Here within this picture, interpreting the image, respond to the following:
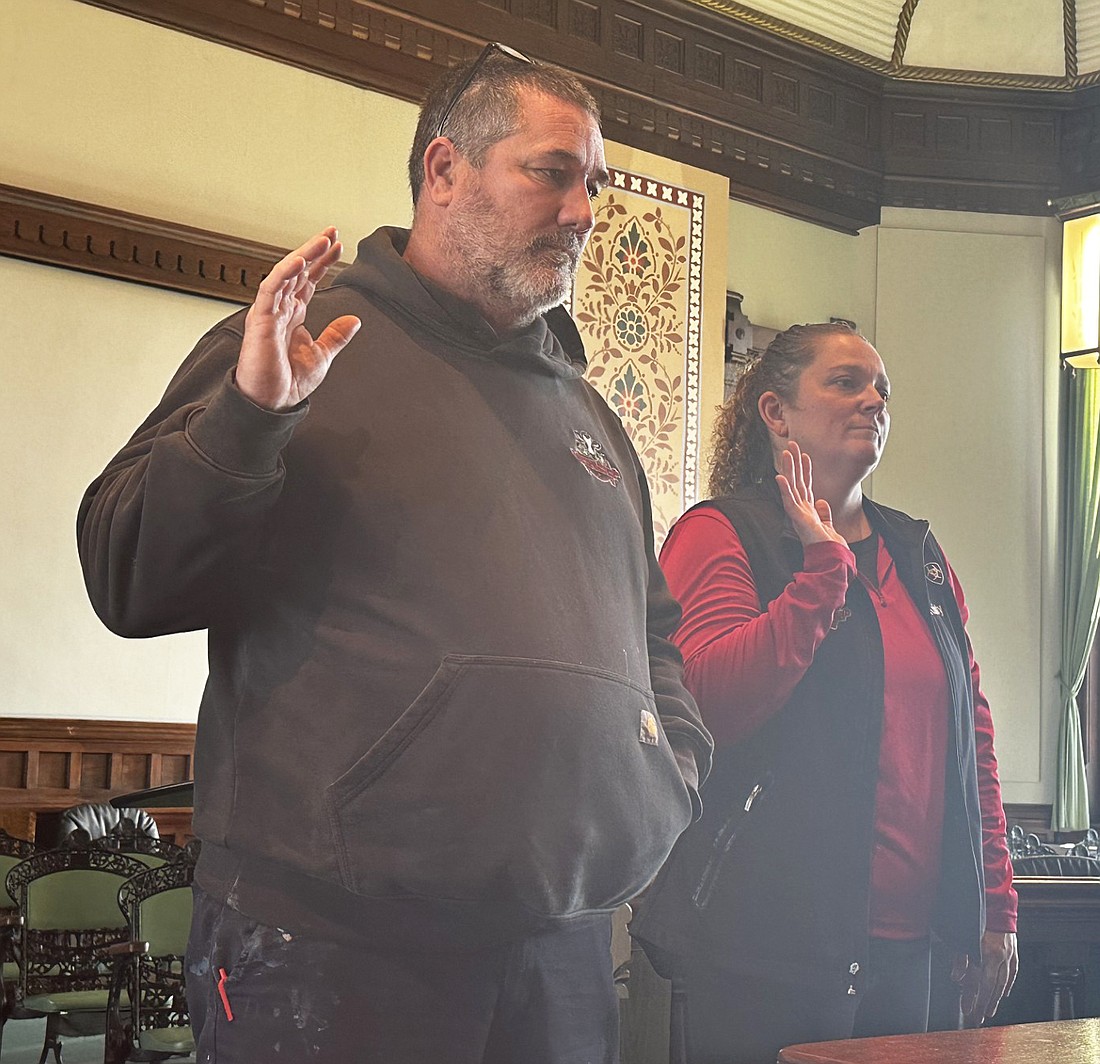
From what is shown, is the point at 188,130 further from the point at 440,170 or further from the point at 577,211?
the point at 577,211

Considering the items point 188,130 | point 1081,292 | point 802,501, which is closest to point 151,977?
point 802,501

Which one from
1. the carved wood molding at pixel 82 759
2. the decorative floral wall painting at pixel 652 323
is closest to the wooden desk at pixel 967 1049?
the carved wood molding at pixel 82 759

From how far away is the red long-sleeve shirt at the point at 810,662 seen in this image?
7.07 feet

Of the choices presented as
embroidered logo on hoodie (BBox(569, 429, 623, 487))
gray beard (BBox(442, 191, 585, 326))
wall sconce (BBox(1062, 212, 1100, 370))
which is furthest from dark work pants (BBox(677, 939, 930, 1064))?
wall sconce (BBox(1062, 212, 1100, 370))

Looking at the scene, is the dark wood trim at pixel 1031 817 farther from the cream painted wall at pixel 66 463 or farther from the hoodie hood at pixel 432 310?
the hoodie hood at pixel 432 310

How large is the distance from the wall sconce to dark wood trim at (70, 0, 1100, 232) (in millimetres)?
423

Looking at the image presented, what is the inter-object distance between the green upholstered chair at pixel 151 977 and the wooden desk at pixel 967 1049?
8.83 ft

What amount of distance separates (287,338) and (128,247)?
4.82 m

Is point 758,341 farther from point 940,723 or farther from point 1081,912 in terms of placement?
point 940,723

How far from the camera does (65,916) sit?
4250 millimetres

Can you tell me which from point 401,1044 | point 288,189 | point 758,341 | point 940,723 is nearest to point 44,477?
point 288,189

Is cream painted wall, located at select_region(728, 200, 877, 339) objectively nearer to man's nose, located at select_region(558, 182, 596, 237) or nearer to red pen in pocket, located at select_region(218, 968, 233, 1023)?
man's nose, located at select_region(558, 182, 596, 237)

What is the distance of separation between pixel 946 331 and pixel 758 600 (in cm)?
664

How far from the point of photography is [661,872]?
219cm
